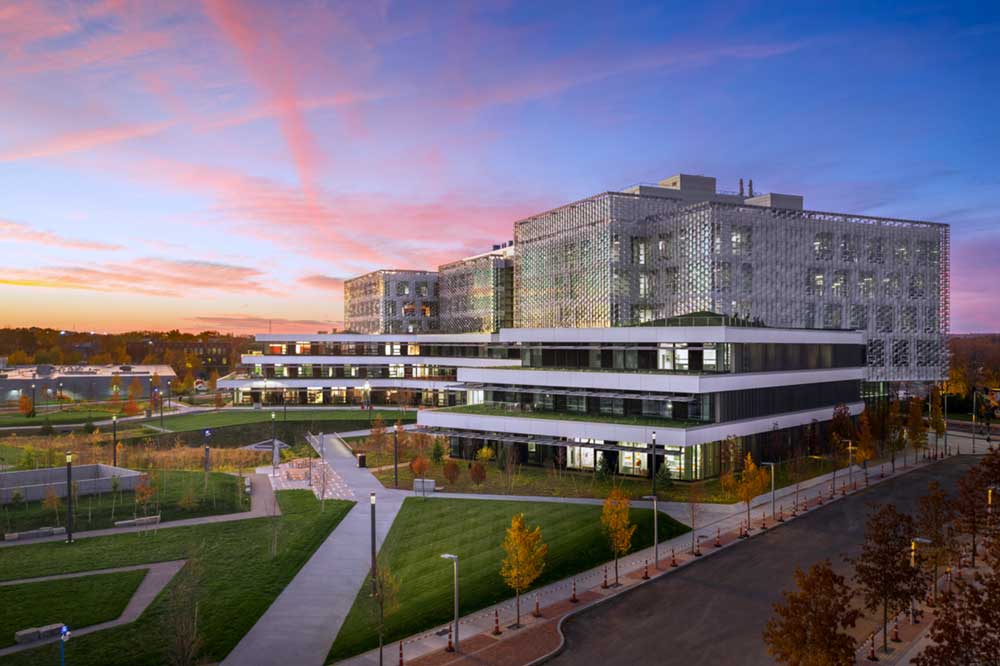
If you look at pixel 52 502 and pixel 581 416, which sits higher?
pixel 581 416

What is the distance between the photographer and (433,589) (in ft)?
99.1

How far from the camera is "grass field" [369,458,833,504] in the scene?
49000mm

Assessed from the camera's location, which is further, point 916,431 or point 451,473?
point 916,431

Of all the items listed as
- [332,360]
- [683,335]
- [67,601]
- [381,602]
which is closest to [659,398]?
[683,335]

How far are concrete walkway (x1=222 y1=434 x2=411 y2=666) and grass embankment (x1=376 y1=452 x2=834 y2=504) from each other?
8294mm

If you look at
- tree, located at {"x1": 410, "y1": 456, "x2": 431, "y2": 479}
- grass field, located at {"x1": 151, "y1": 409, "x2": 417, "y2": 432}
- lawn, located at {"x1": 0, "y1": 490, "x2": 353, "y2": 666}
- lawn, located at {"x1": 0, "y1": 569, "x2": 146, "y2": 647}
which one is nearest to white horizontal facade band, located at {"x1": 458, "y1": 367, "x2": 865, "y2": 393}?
tree, located at {"x1": 410, "y1": 456, "x2": 431, "y2": 479}

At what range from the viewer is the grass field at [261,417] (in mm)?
89812

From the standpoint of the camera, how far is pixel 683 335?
2302 inches

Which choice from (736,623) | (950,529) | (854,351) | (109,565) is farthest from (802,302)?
(109,565)

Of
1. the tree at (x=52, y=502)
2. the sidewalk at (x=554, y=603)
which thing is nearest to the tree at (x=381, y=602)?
the sidewalk at (x=554, y=603)

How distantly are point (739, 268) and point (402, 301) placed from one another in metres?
74.2

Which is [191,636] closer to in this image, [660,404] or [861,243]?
[660,404]

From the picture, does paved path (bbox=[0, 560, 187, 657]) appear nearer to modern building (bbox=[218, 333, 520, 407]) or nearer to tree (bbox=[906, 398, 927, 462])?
tree (bbox=[906, 398, 927, 462])

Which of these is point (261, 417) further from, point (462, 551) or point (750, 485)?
point (750, 485)
